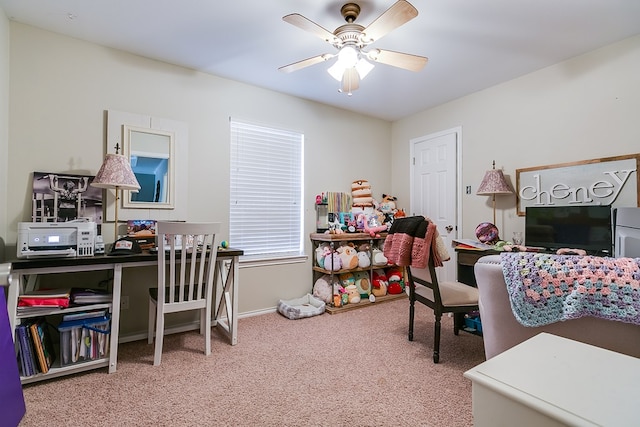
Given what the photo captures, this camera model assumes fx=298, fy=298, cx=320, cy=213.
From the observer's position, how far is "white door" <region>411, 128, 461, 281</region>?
3.76 metres

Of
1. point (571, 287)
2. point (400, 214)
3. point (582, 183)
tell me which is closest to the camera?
point (571, 287)

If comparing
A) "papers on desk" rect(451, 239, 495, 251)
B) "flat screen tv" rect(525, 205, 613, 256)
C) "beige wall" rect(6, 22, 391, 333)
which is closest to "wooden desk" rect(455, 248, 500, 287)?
"papers on desk" rect(451, 239, 495, 251)

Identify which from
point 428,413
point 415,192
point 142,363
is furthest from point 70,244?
point 415,192

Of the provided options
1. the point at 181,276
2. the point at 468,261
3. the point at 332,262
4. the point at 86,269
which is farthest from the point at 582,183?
the point at 86,269

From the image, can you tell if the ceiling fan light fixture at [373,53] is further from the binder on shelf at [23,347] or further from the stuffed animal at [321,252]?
the binder on shelf at [23,347]

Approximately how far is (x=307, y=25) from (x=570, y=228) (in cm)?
268

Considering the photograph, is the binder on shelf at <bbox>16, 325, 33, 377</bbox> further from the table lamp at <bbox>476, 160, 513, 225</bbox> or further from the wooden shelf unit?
the table lamp at <bbox>476, 160, 513, 225</bbox>

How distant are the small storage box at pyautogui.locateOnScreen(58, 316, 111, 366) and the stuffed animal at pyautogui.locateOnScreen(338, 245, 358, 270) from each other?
226cm

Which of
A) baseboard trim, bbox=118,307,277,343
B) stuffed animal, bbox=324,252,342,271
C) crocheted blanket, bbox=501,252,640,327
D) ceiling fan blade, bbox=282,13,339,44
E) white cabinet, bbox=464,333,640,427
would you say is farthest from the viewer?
stuffed animal, bbox=324,252,342,271

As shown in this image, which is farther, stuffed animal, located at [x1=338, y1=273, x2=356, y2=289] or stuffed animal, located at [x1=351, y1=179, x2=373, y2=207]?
stuffed animal, located at [x1=351, y1=179, x2=373, y2=207]

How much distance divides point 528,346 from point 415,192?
11.3ft

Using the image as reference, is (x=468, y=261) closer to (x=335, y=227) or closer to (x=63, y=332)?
(x=335, y=227)

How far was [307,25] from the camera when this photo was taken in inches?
72.8

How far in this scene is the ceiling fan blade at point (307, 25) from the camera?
174 cm
